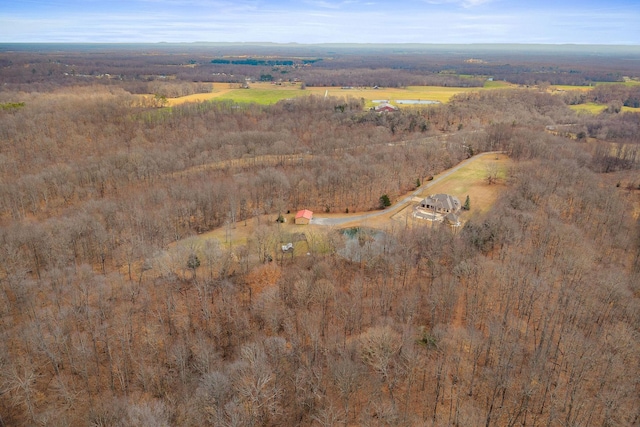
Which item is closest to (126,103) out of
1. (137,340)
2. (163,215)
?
(163,215)

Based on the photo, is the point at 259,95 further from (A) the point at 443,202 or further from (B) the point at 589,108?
(B) the point at 589,108

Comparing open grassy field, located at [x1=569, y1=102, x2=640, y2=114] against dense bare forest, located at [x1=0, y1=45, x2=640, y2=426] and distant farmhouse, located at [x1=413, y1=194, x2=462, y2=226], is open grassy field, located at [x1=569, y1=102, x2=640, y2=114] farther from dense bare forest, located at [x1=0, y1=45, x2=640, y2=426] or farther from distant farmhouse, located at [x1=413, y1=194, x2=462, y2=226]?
distant farmhouse, located at [x1=413, y1=194, x2=462, y2=226]

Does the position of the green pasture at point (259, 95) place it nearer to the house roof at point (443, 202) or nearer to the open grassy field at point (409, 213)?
the open grassy field at point (409, 213)

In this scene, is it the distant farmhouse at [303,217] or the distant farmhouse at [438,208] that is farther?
the distant farmhouse at [438,208]

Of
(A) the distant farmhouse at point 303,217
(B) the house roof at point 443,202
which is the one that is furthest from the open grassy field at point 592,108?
(A) the distant farmhouse at point 303,217

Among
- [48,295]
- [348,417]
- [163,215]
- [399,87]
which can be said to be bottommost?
[348,417]

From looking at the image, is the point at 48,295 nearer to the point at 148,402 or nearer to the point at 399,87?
the point at 148,402
